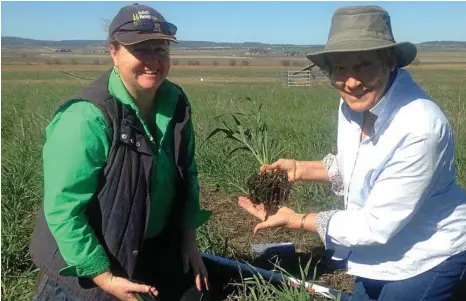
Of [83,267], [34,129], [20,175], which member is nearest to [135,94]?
[83,267]

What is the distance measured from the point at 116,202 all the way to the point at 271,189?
0.91m

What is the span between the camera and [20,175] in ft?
14.1

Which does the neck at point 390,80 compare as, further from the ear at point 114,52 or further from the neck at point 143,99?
the ear at point 114,52

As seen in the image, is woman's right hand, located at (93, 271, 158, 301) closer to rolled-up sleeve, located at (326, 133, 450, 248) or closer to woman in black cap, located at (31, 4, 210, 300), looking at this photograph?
woman in black cap, located at (31, 4, 210, 300)

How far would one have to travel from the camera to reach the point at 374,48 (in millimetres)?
2055

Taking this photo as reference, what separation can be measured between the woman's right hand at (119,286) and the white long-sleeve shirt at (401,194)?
76cm

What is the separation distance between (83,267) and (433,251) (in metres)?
1.32

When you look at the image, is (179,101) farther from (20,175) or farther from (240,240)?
(20,175)

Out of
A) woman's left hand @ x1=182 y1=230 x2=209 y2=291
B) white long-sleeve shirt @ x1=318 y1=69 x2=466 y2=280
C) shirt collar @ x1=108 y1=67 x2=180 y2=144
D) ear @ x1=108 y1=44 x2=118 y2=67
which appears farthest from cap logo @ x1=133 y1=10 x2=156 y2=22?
woman's left hand @ x1=182 y1=230 x2=209 y2=291

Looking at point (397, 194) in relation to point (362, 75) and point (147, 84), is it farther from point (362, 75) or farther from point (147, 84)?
point (147, 84)

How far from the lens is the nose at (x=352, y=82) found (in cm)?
218

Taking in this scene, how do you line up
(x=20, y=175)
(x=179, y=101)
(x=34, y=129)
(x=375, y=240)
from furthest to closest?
(x=34, y=129)
(x=20, y=175)
(x=179, y=101)
(x=375, y=240)

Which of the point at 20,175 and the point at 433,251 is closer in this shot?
the point at 433,251

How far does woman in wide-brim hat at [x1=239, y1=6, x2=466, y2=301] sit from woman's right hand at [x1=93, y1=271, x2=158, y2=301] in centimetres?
57
